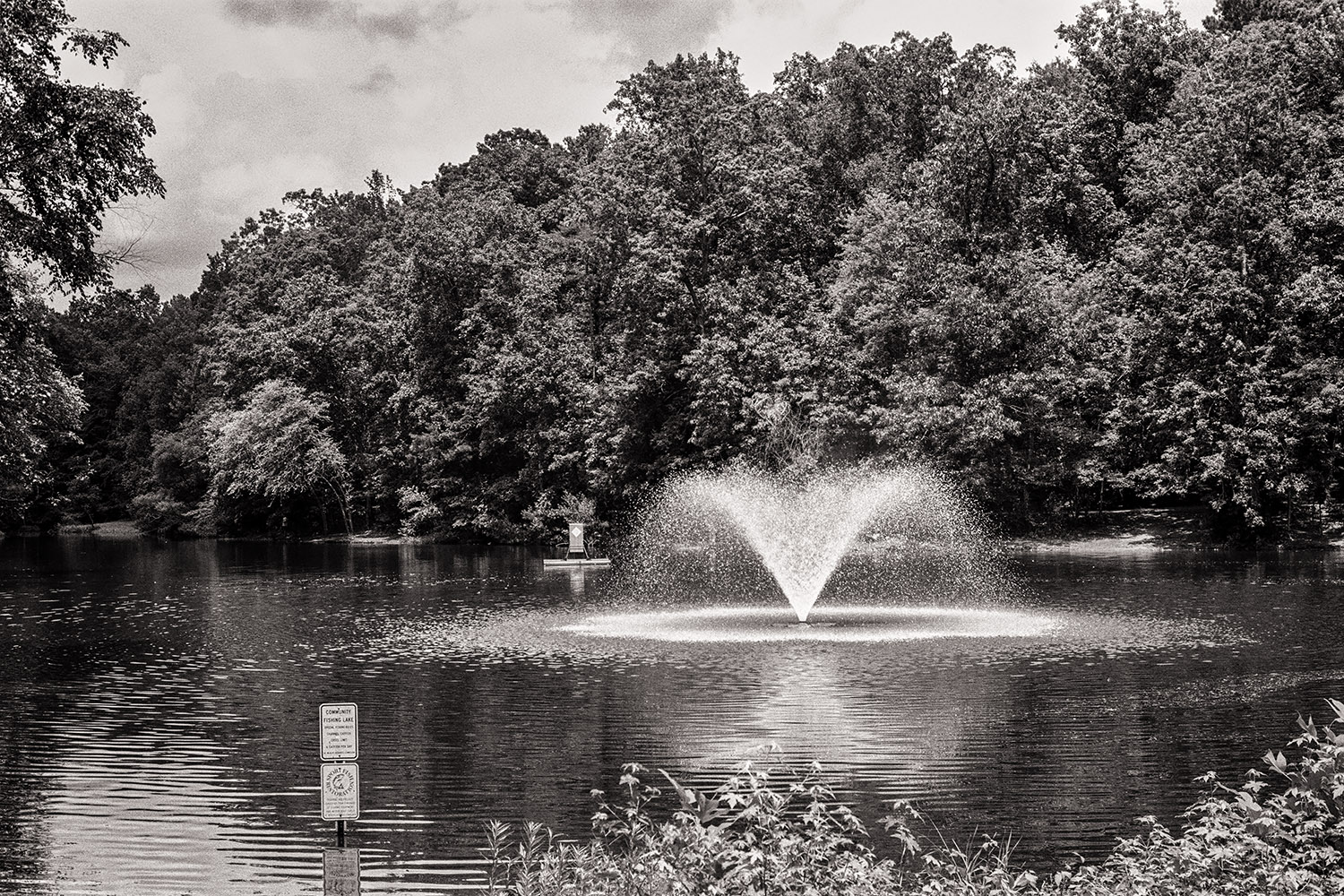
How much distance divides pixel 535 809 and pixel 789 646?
12.8 m

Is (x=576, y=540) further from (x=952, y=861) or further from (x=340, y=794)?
(x=952, y=861)

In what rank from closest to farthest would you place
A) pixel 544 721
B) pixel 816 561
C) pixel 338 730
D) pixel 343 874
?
pixel 343 874 → pixel 338 730 → pixel 544 721 → pixel 816 561

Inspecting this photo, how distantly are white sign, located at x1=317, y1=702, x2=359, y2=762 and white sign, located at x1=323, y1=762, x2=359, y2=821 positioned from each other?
14 centimetres

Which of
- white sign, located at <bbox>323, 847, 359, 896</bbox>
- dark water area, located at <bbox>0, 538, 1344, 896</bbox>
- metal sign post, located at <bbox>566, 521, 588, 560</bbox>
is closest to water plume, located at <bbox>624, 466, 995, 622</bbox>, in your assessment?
metal sign post, located at <bbox>566, 521, 588, 560</bbox>

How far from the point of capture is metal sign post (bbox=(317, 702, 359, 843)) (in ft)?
28.8

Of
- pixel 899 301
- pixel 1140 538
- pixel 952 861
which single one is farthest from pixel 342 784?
pixel 1140 538

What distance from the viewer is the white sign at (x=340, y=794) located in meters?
8.87

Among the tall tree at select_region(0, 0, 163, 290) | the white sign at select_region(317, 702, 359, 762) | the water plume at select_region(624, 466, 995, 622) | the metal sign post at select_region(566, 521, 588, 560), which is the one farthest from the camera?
the metal sign post at select_region(566, 521, 588, 560)

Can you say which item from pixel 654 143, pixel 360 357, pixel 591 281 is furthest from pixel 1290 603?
pixel 360 357

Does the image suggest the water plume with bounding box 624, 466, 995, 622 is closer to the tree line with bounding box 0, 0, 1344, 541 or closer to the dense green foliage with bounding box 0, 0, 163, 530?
the tree line with bounding box 0, 0, 1344, 541

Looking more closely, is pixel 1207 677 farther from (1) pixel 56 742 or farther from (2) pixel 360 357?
(2) pixel 360 357

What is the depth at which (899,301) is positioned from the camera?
5681cm

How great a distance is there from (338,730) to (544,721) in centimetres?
890

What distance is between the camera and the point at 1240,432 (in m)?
50.4
